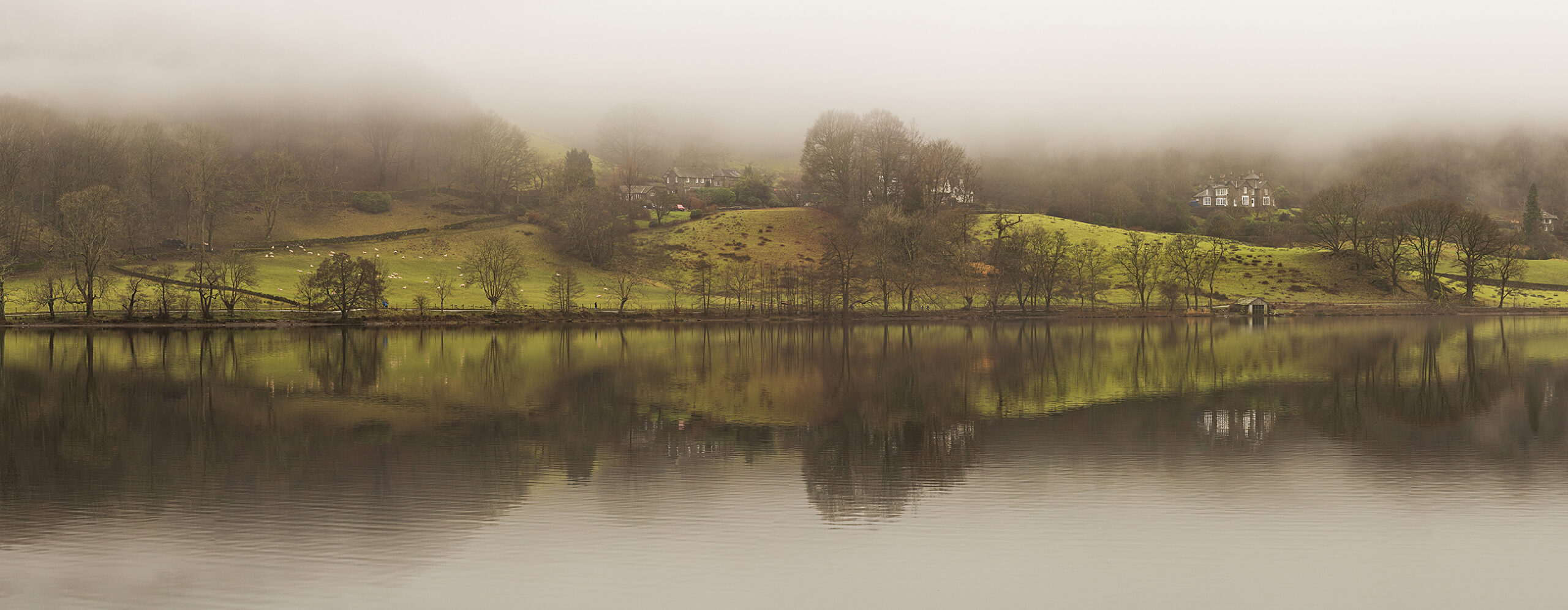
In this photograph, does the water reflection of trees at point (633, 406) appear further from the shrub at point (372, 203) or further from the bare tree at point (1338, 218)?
the shrub at point (372, 203)

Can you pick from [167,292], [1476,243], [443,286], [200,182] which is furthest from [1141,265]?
[200,182]

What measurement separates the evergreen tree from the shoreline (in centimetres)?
5433

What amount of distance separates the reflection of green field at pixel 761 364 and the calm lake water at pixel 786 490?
0.39 metres

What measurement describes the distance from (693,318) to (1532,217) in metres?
141

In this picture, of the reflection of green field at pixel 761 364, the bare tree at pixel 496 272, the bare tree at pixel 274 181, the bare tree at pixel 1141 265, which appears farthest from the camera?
the bare tree at pixel 274 181

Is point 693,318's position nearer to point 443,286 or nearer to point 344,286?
point 443,286

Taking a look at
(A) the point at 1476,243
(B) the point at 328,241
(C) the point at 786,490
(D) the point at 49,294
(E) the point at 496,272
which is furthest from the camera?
(B) the point at 328,241

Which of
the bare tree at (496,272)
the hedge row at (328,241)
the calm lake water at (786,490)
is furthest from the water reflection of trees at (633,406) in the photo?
the hedge row at (328,241)

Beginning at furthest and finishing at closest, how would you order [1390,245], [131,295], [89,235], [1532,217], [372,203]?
[1532,217], [372,203], [1390,245], [131,295], [89,235]

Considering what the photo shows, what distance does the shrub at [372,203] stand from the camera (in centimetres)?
11862

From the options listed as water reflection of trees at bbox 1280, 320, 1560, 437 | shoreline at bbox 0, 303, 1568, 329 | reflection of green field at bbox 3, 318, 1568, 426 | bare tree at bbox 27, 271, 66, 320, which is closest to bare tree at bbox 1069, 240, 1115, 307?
shoreline at bbox 0, 303, 1568, 329

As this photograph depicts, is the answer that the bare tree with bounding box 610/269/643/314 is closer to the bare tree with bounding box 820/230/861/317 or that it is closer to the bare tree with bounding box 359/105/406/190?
the bare tree with bounding box 820/230/861/317

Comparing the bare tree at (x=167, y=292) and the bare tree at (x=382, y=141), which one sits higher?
the bare tree at (x=382, y=141)

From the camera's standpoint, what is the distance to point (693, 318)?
268 feet
